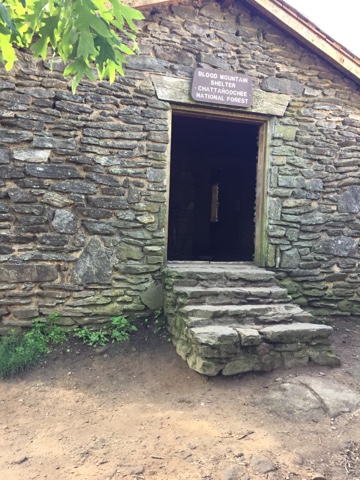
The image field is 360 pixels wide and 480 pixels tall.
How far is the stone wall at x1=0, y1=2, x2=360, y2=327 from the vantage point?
4051mm

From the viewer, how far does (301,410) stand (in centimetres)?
295

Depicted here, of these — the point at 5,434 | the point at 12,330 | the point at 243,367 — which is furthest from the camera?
the point at 12,330

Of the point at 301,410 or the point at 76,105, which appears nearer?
the point at 301,410

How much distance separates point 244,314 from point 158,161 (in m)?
2.02

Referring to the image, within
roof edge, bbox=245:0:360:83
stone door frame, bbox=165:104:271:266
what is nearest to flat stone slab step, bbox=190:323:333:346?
stone door frame, bbox=165:104:271:266

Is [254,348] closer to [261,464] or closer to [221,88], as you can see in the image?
[261,464]

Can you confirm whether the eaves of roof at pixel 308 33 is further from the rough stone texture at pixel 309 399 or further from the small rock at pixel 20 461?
the small rock at pixel 20 461

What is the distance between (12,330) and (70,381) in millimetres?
963

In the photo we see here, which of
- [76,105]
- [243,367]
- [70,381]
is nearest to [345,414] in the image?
[243,367]

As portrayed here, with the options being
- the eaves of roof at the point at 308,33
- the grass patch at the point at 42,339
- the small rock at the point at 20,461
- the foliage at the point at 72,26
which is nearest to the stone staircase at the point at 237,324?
the grass patch at the point at 42,339

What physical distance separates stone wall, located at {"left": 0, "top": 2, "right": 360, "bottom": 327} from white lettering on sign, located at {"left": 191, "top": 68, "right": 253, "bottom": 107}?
14 centimetres

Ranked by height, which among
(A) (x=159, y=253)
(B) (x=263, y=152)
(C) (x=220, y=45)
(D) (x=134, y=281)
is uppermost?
(C) (x=220, y=45)

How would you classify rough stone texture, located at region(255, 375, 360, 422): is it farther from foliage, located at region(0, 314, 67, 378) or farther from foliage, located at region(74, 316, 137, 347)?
foliage, located at region(0, 314, 67, 378)

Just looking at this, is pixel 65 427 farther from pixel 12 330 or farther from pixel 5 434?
pixel 12 330
